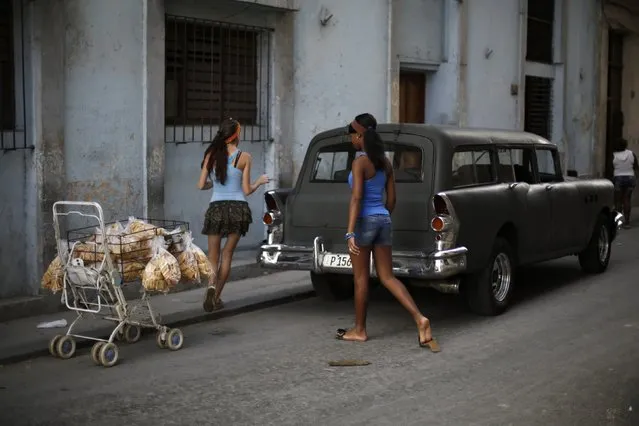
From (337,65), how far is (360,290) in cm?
668

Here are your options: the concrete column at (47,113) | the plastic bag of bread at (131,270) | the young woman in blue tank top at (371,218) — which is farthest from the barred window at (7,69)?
the young woman in blue tank top at (371,218)

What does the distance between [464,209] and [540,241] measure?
74.2 inches

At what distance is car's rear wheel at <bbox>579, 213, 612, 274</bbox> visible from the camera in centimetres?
1233

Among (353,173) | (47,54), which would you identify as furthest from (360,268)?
(47,54)

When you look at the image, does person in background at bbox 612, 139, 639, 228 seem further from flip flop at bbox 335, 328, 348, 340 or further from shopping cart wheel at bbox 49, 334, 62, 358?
shopping cart wheel at bbox 49, 334, 62, 358

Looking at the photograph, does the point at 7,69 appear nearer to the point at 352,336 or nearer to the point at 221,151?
the point at 221,151

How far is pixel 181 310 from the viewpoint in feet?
32.8

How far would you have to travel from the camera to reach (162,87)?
11.5 metres

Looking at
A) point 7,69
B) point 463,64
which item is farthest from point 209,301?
point 463,64

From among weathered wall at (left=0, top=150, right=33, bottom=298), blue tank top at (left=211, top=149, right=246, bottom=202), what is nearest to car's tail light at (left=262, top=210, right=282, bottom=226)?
blue tank top at (left=211, top=149, right=246, bottom=202)

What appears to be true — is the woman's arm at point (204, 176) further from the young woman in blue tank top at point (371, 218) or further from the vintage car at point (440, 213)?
the young woman in blue tank top at point (371, 218)

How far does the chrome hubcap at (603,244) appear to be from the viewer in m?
12.5

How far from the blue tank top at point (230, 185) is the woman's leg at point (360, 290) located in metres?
1.71

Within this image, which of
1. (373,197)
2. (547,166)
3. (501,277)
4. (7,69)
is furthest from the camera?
(547,166)
